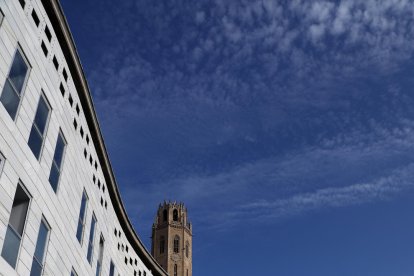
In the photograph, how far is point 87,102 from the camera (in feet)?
86.9

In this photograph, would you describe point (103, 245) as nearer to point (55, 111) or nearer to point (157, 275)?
point (55, 111)

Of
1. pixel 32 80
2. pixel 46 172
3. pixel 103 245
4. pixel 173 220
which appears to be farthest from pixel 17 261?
pixel 173 220

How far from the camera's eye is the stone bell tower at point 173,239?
4500 inches

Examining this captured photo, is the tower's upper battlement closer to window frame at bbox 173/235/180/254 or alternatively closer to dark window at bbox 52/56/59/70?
window frame at bbox 173/235/180/254

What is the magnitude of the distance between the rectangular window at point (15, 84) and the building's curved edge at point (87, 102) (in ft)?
14.5

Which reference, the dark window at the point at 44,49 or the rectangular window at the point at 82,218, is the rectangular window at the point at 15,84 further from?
the rectangular window at the point at 82,218

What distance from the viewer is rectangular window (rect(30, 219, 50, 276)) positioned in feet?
58.0

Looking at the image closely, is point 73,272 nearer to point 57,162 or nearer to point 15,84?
point 57,162

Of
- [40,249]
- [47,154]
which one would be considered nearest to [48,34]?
[47,154]

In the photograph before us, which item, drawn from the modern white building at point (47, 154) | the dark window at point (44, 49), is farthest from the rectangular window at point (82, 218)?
the dark window at point (44, 49)

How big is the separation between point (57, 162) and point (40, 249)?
4.21m

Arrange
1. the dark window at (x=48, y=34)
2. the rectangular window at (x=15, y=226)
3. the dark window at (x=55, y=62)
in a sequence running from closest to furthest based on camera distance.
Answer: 1. the rectangular window at (x=15, y=226)
2. the dark window at (x=48, y=34)
3. the dark window at (x=55, y=62)

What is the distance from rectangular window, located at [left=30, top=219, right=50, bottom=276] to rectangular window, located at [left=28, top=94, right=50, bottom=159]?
279cm

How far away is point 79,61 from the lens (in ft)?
81.5
